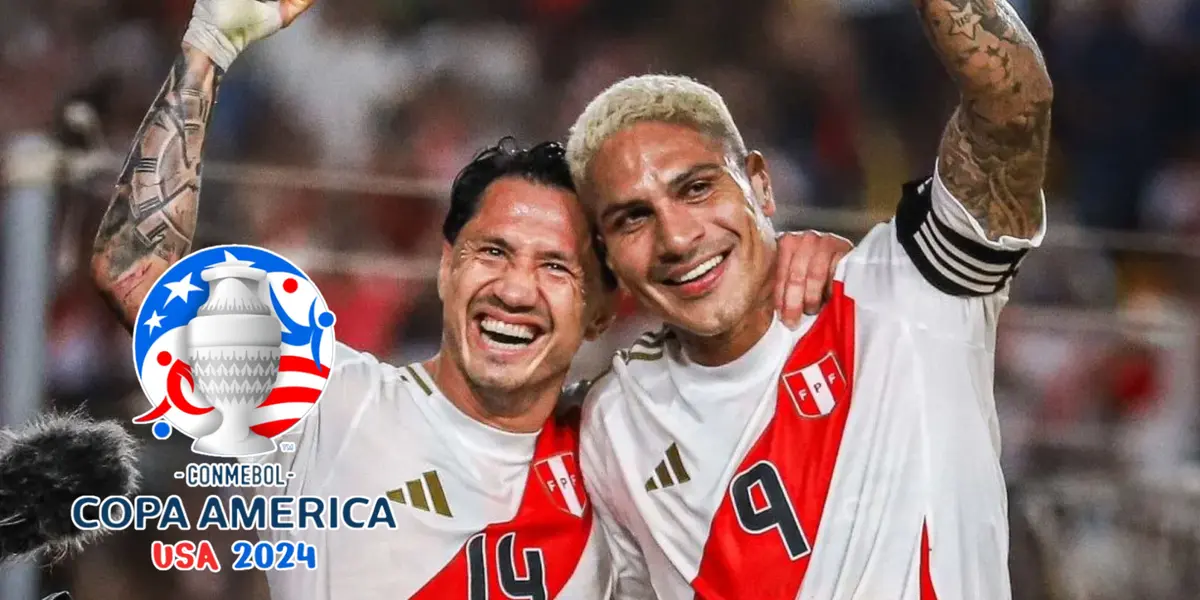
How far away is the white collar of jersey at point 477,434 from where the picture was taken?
150 cm

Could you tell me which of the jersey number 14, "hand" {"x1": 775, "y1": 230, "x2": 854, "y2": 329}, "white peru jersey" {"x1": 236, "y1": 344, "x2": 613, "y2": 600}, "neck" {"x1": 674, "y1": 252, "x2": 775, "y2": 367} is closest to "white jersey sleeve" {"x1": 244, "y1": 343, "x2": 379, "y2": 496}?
"white peru jersey" {"x1": 236, "y1": 344, "x2": 613, "y2": 600}

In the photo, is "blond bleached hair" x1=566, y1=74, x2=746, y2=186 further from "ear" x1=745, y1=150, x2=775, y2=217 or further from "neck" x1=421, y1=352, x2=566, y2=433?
"neck" x1=421, y1=352, x2=566, y2=433

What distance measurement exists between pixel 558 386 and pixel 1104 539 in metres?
0.81

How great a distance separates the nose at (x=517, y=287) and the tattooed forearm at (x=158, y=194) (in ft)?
1.36

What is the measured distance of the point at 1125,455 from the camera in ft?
5.29

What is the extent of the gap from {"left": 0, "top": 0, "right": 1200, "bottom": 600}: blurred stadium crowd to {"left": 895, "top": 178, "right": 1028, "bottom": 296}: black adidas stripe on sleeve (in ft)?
0.75

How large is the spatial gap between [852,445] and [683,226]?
0.33m

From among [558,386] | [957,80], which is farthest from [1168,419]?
[558,386]

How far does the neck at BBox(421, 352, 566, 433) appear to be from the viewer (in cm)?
149

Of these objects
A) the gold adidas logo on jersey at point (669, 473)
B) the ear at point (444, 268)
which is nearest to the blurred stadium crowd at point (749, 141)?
the ear at point (444, 268)

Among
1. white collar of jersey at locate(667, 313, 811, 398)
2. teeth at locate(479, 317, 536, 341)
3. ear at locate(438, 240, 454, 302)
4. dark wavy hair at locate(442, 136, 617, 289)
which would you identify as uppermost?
dark wavy hair at locate(442, 136, 617, 289)

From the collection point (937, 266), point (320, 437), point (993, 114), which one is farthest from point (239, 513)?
point (993, 114)

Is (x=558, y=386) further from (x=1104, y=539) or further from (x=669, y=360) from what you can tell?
(x=1104, y=539)

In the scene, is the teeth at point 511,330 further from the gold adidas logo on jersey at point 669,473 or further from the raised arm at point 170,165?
the raised arm at point 170,165
